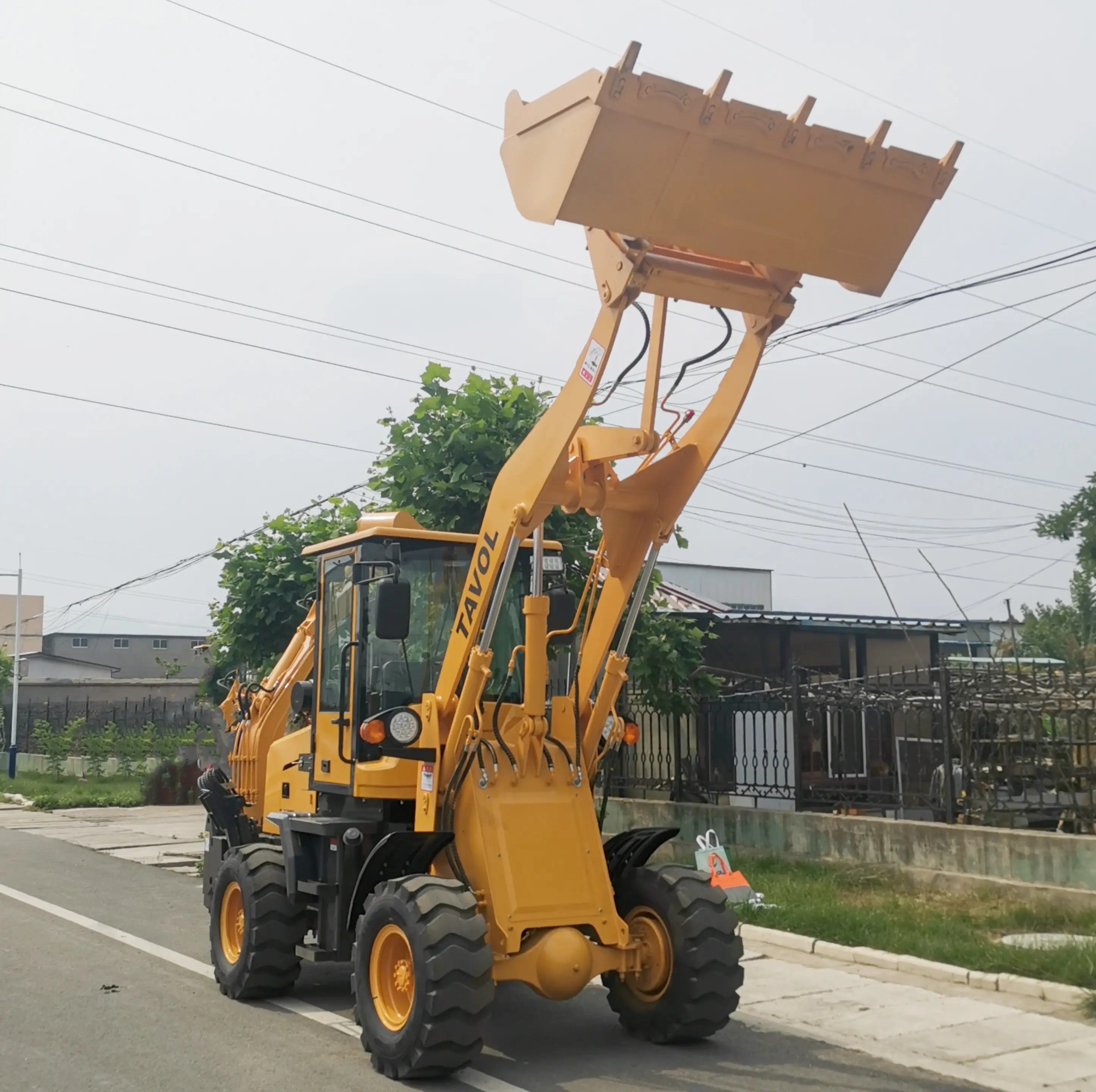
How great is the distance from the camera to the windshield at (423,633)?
7.67 metres

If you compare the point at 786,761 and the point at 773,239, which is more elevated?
the point at 773,239

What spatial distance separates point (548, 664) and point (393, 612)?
59.2 inches

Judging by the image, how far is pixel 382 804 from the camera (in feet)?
24.9

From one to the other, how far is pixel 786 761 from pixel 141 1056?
307 inches

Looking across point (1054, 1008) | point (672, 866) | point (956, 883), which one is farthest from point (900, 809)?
point (672, 866)

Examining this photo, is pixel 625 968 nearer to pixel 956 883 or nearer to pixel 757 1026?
pixel 757 1026

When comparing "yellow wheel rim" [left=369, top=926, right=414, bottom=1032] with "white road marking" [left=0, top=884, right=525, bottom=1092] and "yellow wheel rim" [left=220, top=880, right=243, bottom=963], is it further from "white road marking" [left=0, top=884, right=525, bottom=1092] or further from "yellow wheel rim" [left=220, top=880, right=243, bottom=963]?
"yellow wheel rim" [left=220, top=880, right=243, bottom=963]

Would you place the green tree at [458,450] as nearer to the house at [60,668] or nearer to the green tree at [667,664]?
the green tree at [667,664]

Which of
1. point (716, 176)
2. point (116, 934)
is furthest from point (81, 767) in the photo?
point (716, 176)

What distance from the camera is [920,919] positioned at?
1004 cm

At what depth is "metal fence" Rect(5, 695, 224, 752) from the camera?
3544 cm

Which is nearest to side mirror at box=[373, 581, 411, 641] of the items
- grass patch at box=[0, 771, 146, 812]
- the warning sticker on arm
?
the warning sticker on arm

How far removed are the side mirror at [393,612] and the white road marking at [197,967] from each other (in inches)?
88.0

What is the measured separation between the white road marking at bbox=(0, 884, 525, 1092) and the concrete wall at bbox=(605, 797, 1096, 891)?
18.4ft
